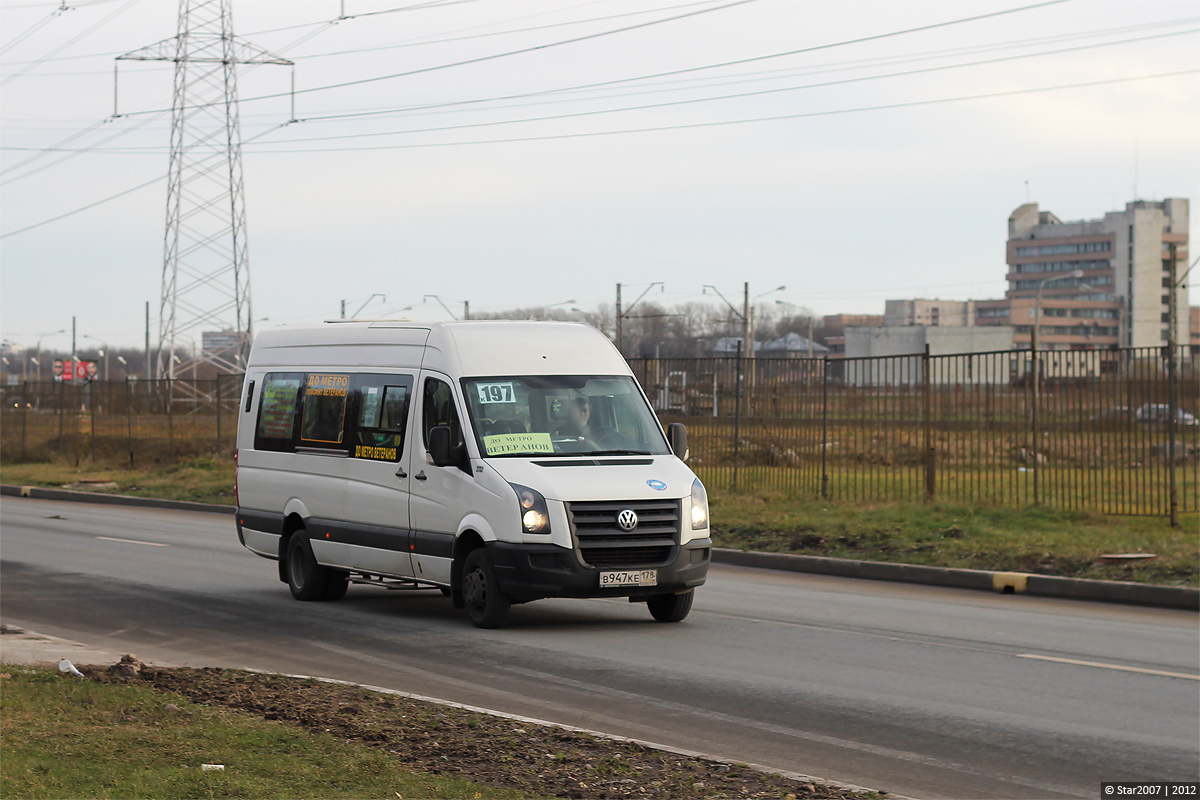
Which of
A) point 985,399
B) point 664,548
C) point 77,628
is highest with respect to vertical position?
point 985,399

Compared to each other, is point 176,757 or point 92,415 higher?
point 92,415

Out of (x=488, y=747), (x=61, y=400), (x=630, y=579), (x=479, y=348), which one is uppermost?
(x=479, y=348)

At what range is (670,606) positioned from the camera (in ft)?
38.2

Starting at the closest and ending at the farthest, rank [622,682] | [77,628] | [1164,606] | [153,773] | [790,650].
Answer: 1. [153,773]
2. [622,682]
3. [790,650]
4. [77,628]
5. [1164,606]

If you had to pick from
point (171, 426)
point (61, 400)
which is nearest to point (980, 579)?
point (171, 426)

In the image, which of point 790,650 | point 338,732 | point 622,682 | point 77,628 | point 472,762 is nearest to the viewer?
point 472,762

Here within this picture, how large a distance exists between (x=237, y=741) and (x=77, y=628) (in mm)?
5600

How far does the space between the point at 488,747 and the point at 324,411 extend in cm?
708

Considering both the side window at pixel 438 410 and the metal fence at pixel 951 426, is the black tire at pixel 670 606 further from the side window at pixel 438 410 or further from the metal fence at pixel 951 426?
the metal fence at pixel 951 426

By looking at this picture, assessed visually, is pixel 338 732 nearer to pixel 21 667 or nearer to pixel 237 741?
pixel 237 741

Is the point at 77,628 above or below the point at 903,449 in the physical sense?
below

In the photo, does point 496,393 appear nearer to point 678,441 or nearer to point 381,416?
point 381,416

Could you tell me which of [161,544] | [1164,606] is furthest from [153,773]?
[161,544]

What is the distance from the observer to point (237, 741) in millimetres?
6539
